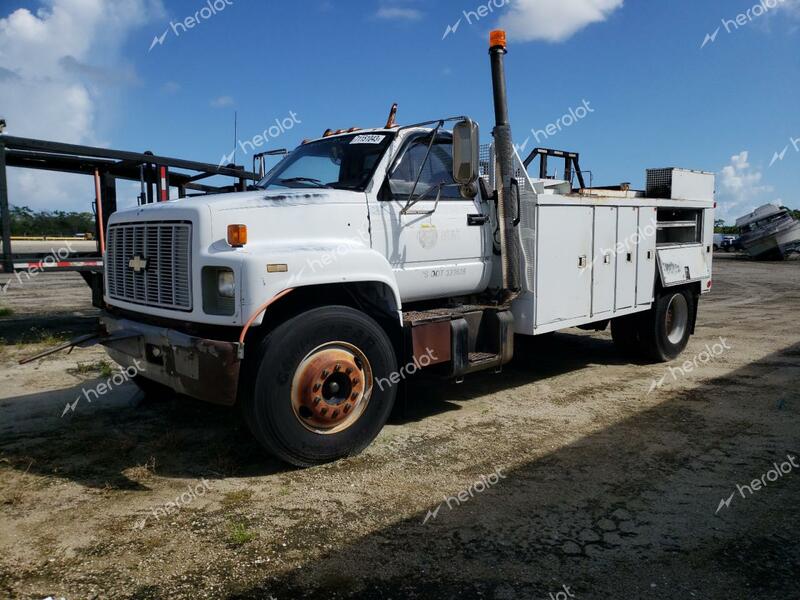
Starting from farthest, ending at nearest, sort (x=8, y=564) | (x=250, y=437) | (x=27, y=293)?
(x=27, y=293)
(x=250, y=437)
(x=8, y=564)

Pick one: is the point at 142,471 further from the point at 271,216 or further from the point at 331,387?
the point at 271,216

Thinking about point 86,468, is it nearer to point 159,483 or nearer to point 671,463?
point 159,483

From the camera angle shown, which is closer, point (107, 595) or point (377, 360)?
point (107, 595)

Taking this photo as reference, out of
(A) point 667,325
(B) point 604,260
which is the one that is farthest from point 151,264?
(A) point 667,325

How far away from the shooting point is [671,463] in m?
4.55

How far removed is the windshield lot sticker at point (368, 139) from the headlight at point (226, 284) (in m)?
1.92

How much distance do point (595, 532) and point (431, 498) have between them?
3.24ft

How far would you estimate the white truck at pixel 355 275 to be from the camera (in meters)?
4.11

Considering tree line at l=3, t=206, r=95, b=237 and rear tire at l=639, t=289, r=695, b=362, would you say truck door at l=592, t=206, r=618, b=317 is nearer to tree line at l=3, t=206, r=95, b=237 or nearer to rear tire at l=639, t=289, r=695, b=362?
rear tire at l=639, t=289, r=695, b=362

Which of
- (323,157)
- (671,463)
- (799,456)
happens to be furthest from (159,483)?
(799,456)

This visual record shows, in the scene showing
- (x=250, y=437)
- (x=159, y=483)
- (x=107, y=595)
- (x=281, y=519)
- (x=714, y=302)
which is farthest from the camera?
(x=714, y=302)

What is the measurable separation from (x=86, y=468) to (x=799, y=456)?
5128mm

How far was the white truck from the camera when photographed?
4.11 m

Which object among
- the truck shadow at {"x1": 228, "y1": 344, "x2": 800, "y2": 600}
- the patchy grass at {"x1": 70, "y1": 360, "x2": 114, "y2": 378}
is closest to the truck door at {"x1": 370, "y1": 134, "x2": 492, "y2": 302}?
the truck shadow at {"x1": 228, "y1": 344, "x2": 800, "y2": 600}
